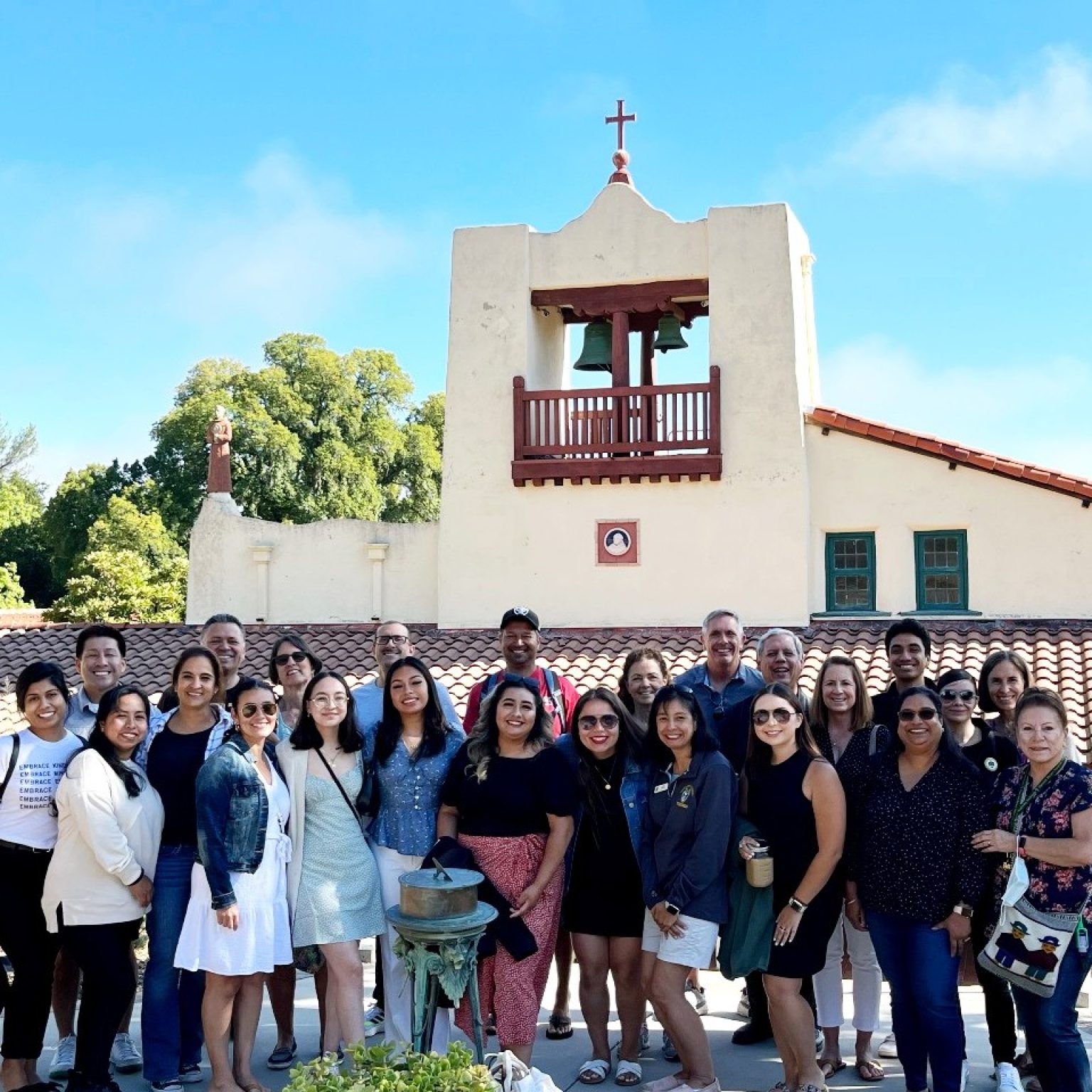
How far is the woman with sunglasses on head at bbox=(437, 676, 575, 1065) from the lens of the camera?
515 centimetres

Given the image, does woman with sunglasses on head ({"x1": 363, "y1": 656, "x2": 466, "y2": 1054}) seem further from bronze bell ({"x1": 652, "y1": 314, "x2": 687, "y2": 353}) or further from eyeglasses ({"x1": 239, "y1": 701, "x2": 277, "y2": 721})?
bronze bell ({"x1": 652, "y1": 314, "x2": 687, "y2": 353})

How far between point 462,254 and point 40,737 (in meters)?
10.6

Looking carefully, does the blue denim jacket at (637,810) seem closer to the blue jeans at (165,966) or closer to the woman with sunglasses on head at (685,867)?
the woman with sunglasses on head at (685,867)

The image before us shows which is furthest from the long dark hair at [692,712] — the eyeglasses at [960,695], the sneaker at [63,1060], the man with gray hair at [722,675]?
the sneaker at [63,1060]

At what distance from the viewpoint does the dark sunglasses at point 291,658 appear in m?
6.20

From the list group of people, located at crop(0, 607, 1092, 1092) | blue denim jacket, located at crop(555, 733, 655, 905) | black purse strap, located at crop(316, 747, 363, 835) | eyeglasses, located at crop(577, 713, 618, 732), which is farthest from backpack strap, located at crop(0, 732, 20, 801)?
eyeglasses, located at crop(577, 713, 618, 732)

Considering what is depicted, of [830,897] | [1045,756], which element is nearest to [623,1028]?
[830,897]

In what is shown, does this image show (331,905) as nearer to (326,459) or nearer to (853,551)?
(853,551)

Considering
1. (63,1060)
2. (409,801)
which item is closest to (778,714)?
(409,801)

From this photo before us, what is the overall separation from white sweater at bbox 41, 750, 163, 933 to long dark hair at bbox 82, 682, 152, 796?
28 mm

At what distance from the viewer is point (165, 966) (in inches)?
204

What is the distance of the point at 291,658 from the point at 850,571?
9462 mm

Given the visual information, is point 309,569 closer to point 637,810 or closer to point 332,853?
point 332,853

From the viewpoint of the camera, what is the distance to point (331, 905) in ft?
16.9
